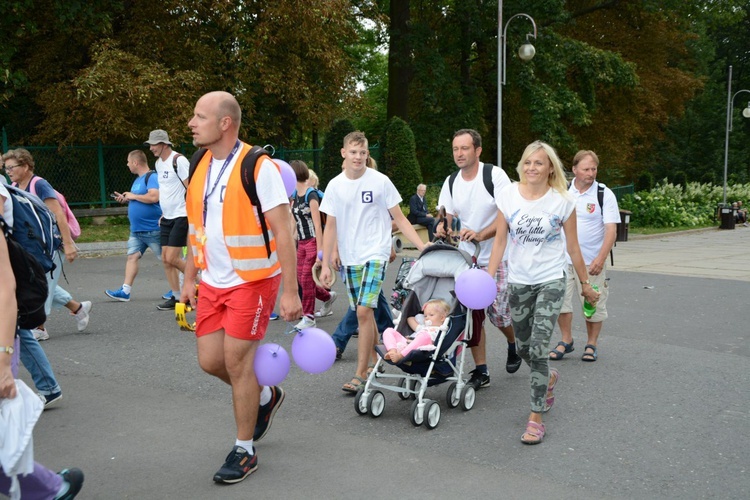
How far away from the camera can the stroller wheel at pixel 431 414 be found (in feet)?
17.3

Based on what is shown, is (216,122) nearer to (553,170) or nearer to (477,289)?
(477,289)

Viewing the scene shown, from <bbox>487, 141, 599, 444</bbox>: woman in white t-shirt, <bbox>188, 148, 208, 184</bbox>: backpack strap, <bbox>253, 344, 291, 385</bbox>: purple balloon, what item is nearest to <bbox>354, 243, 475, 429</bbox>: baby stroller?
<bbox>487, 141, 599, 444</bbox>: woman in white t-shirt

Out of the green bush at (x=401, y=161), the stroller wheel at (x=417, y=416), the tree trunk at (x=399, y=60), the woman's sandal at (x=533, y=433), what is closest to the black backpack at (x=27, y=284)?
the stroller wheel at (x=417, y=416)

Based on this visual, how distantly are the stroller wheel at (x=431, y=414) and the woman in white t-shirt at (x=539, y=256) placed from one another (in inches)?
24.5

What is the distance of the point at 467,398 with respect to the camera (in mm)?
5777

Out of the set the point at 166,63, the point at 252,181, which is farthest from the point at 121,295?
the point at 166,63

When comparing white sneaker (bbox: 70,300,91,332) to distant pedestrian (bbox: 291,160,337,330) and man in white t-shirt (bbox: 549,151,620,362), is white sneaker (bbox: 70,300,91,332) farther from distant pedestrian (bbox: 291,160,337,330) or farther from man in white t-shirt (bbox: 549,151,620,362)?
man in white t-shirt (bbox: 549,151,620,362)

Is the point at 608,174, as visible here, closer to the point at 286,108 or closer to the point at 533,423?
the point at 286,108

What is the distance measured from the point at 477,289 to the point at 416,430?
3.34 feet

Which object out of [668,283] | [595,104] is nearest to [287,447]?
[668,283]

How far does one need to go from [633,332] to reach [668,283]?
4.62 meters

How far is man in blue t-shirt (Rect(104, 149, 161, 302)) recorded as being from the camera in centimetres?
1019

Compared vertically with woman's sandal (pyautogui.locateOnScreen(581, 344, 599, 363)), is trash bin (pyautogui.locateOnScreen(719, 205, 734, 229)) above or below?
below

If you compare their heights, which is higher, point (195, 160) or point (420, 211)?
point (195, 160)
